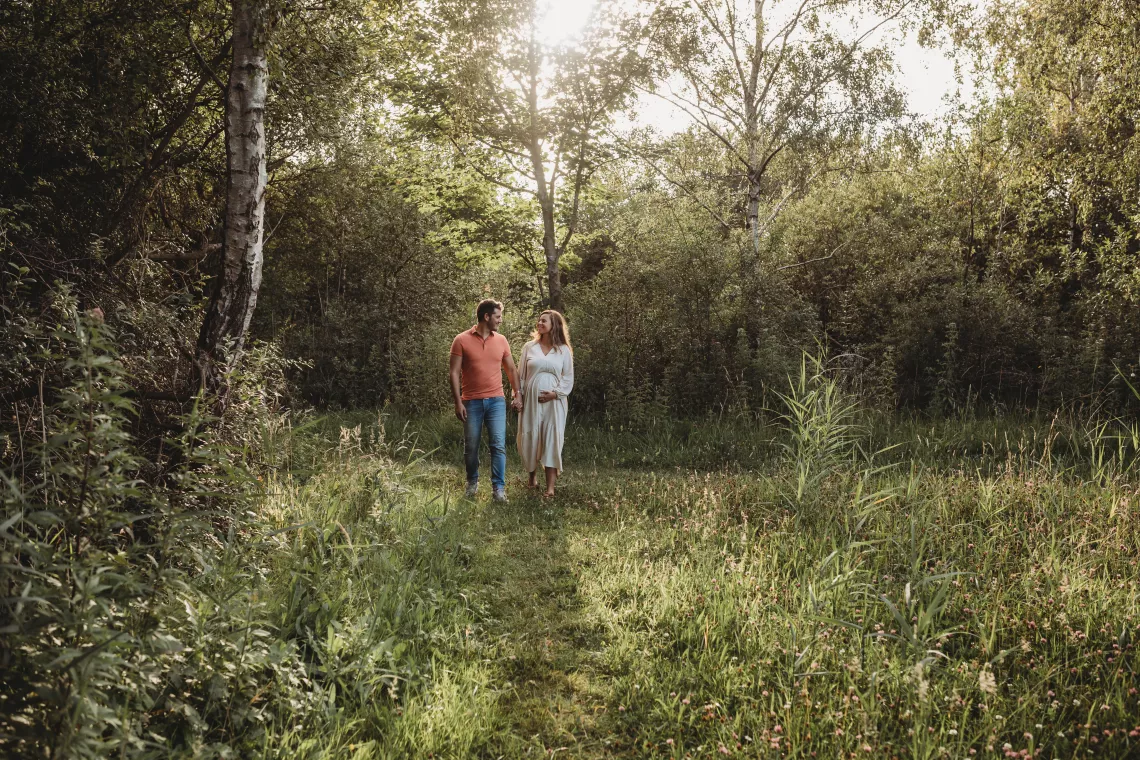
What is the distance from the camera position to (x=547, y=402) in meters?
8.00

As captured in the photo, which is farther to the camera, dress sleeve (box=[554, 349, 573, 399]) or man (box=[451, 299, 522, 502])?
dress sleeve (box=[554, 349, 573, 399])

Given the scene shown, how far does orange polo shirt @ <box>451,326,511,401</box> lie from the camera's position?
25.0 ft

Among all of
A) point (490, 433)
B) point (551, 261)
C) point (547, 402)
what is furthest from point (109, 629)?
point (551, 261)

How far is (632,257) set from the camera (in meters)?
13.8

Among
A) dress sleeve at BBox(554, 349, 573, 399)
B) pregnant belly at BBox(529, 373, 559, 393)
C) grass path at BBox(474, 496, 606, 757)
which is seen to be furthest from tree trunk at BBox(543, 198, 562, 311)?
grass path at BBox(474, 496, 606, 757)

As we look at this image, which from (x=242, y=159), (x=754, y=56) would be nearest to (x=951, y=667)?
(x=242, y=159)

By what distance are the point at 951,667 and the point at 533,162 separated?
13.1 meters

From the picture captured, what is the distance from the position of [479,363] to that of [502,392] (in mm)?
Answer: 517

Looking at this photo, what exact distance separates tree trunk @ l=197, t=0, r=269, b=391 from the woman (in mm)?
3520

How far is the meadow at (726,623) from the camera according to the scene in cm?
301

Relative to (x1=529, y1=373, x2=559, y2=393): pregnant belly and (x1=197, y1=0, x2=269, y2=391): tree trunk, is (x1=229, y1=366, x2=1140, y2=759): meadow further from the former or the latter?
(x1=529, y1=373, x2=559, y2=393): pregnant belly

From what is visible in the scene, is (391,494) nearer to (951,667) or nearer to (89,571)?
(89,571)

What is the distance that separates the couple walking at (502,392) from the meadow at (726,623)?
1.22 meters

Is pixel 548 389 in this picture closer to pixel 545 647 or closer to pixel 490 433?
pixel 490 433
